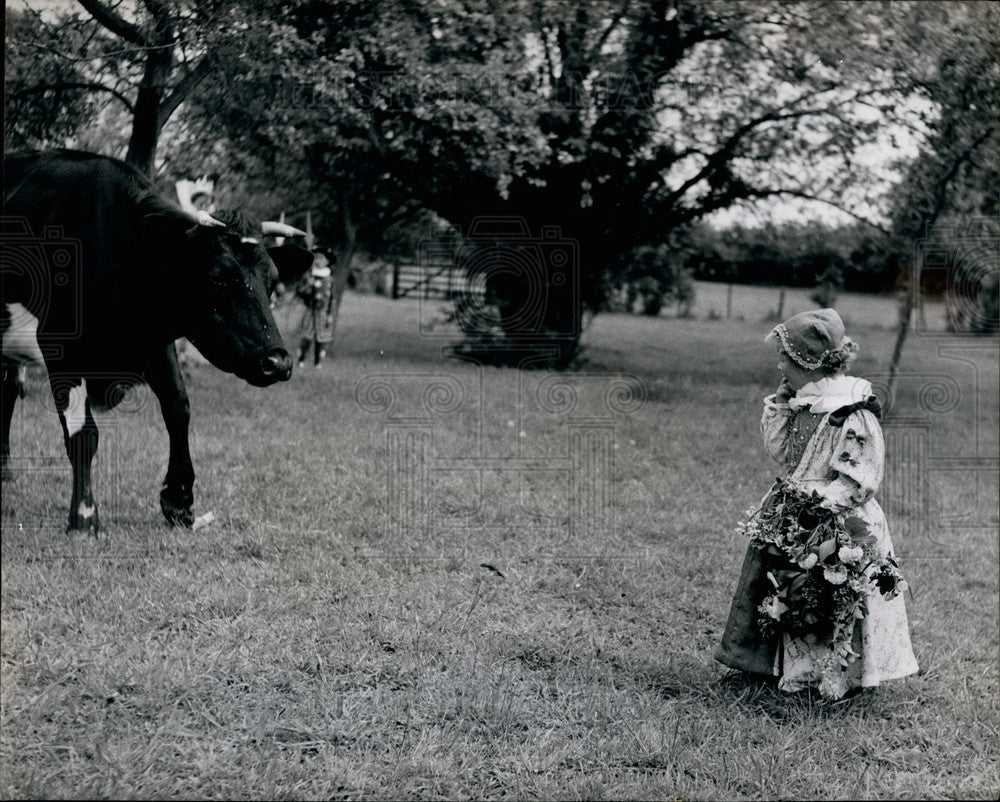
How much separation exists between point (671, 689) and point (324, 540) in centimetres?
182

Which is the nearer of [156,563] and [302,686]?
[302,686]

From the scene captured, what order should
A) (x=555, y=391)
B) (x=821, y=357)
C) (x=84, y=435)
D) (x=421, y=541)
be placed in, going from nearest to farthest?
1. (x=821, y=357)
2. (x=84, y=435)
3. (x=421, y=541)
4. (x=555, y=391)

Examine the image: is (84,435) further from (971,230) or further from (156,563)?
(971,230)

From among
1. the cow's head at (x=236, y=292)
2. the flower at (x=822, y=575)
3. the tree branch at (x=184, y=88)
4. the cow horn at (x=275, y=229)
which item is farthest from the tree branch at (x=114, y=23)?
the flower at (x=822, y=575)

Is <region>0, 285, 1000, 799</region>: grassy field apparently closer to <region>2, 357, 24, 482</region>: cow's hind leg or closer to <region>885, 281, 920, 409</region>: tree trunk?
<region>2, 357, 24, 482</region>: cow's hind leg

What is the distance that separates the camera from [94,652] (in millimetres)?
3449

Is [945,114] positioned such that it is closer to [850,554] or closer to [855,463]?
[855,463]

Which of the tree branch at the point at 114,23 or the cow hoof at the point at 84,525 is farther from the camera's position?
the cow hoof at the point at 84,525

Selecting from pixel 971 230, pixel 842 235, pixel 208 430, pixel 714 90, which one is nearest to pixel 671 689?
pixel 208 430

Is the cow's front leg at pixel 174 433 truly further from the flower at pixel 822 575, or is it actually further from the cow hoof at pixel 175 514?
the flower at pixel 822 575

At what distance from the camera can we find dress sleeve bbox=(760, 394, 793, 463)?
392 centimetres

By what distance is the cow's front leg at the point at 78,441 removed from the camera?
4.29 meters

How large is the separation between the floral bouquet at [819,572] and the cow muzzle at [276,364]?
2180 mm

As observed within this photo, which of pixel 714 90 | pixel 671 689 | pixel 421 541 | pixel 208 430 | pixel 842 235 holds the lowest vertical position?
pixel 671 689
